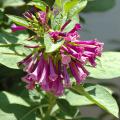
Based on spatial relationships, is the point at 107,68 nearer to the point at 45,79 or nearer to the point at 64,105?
the point at 64,105

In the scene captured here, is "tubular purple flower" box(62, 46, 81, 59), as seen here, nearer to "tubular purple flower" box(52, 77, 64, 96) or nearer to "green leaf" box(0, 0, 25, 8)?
"tubular purple flower" box(52, 77, 64, 96)

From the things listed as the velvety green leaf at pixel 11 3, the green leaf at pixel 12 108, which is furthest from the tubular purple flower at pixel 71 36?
the velvety green leaf at pixel 11 3

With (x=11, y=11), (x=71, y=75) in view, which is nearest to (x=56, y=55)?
(x=71, y=75)

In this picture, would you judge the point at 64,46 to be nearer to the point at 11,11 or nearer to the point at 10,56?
the point at 10,56

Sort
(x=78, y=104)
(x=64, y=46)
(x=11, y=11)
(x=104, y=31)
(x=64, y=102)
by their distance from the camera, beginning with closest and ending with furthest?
(x=64, y=46)
(x=64, y=102)
(x=78, y=104)
(x=11, y=11)
(x=104, y=31)

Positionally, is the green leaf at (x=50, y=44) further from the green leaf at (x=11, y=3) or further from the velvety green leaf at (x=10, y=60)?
the green leaf at (x=11, y=3)

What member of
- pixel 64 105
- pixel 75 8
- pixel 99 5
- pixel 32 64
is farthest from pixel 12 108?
pixel 99 5

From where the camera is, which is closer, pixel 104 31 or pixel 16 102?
pixel 16 102
